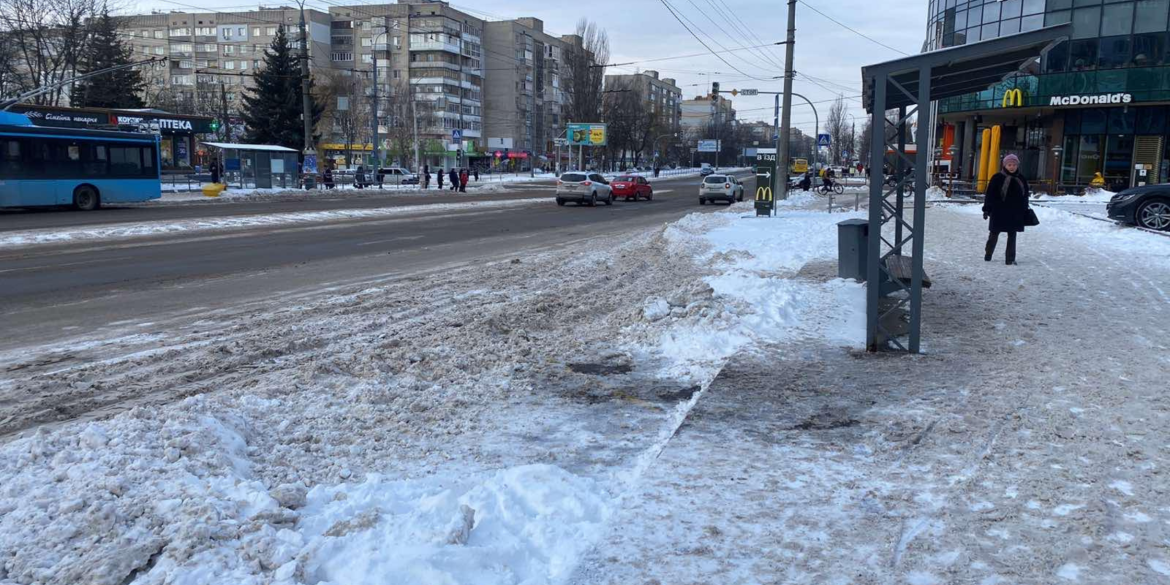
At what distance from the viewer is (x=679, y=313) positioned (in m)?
8.45

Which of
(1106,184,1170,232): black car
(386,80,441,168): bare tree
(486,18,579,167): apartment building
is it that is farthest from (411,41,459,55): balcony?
(1106,184,1170,232): black car

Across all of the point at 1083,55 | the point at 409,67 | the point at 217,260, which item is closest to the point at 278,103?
the point at 409,67

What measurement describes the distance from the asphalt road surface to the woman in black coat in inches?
288

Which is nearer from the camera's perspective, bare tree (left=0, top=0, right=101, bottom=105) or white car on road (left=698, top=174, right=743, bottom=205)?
white car on road (left=698, top=174, right=743, bottom=205)

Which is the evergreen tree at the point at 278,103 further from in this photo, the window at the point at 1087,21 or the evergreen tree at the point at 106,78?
the window at the point at 1087,21

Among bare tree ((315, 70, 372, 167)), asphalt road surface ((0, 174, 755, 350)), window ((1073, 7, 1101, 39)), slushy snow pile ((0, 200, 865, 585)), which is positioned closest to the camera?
slushy snow pile ((0, 200, 865, 585))

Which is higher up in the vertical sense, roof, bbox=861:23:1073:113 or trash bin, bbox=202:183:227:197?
roof, bbox=861:23:1073:113

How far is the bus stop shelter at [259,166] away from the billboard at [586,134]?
40894 millimetres

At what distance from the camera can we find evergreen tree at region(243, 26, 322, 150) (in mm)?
59031

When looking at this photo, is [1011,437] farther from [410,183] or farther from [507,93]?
[507,93]

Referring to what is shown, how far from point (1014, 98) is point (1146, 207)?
83.6ft

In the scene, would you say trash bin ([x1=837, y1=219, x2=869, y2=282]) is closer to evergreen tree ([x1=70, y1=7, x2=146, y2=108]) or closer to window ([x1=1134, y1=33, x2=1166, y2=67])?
window ([x1=1134, y1=33, x2=1166, y2=67])

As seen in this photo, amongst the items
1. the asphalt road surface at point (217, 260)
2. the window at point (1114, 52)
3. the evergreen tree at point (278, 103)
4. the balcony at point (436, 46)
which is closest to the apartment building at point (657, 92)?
the balcony at point (436, 46)

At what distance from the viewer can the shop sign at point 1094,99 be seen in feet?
125
